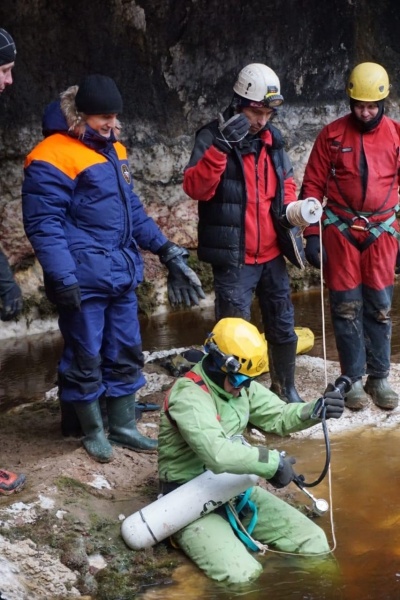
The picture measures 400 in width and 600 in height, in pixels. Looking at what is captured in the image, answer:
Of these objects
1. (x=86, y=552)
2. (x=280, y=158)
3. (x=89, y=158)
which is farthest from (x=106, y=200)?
(x=86, y=552)

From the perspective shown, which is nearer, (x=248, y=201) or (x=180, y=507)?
(x=180, y=507)

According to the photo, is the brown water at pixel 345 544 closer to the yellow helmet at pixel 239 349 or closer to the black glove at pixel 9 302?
the yellow helmet at pixel 239 349

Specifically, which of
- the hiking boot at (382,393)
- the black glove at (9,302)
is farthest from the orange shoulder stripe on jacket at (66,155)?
the hiking boot at (382,393)

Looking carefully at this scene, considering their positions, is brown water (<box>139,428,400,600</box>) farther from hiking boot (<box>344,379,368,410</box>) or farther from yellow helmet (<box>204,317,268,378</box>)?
yellow helmet (<box>204,317,268,378</box>)

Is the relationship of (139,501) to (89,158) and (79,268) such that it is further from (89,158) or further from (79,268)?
(89,158)

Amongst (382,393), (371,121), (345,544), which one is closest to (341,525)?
(345,544)

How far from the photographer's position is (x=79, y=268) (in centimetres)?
509

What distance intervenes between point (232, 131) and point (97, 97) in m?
0.89

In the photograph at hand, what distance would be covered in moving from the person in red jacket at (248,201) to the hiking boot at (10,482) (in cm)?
177

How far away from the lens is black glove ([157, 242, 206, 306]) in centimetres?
552

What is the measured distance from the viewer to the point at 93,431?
5332 millimetres

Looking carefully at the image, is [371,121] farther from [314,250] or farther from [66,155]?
[66,155]

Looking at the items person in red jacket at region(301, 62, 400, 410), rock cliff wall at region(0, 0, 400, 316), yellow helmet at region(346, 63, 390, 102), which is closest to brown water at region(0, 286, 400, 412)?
rock cliff wall at region(0, 0, 400, 316)

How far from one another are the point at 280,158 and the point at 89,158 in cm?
143
